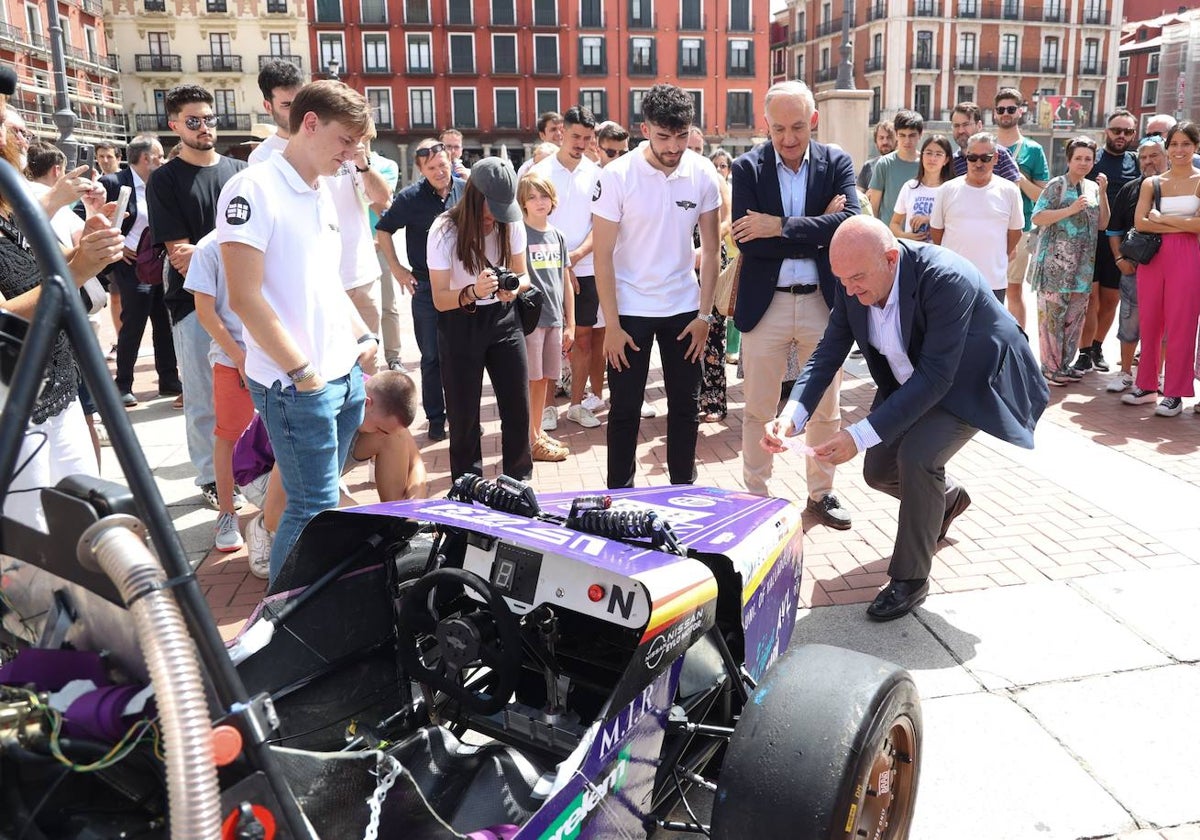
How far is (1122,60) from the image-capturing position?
6700 cm

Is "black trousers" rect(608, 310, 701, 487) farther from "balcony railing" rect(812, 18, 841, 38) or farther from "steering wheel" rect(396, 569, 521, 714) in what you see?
"balcony railing" rect(812, 18, 841, 38)

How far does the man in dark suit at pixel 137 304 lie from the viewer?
25.3 feet

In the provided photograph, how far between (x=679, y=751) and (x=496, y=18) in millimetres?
57334

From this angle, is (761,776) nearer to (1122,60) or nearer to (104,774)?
(104,774)

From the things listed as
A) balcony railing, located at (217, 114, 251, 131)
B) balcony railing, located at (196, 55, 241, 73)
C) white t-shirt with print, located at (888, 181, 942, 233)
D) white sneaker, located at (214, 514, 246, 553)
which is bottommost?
white sneaker, located at (214, 514, 246, 553)

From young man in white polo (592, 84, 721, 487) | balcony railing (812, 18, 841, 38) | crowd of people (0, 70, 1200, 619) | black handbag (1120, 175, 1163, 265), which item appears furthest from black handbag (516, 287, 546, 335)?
balcony railing (812, 18, 841, 38)

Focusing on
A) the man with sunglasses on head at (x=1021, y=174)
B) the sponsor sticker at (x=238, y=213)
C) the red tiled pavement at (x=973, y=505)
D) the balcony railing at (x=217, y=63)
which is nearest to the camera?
the sponsor sticker at (x=238, y=213)

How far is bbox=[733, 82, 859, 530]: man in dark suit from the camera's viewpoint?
15.1 ft

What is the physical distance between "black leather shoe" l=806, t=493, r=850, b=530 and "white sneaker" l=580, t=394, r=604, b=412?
249cm

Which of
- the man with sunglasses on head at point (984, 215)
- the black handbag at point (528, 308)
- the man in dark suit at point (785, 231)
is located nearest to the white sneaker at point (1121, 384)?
the man with sunglasses on head at point (984, 215)

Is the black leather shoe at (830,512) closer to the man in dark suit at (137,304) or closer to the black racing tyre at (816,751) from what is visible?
the black racing tyre at (816,751)

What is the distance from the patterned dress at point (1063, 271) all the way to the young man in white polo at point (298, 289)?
6298 mm

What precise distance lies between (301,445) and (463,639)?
1.33 meters

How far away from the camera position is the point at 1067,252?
24.9 feet
